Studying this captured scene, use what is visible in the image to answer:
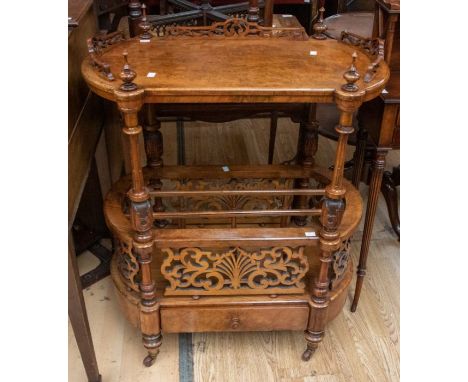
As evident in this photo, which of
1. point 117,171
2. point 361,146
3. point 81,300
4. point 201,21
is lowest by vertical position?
point 117,171

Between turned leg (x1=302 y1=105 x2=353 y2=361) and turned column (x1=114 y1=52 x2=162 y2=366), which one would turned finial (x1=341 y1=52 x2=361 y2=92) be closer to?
turned leg (x1=302 y1=105 x2=353 y2=361)

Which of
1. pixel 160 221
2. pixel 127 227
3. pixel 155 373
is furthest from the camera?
pixel 160 221

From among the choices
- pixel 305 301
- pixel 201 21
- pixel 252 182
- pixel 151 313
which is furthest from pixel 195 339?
pixel 201 21

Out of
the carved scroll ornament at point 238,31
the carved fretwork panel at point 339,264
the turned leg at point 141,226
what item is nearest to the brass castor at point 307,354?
the carved fretwork panel at point 339,264

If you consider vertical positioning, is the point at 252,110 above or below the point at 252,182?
above

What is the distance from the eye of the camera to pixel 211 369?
1.38m

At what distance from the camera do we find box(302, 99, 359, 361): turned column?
106 cm

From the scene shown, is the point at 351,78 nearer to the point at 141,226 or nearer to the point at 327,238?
the point at 327,238

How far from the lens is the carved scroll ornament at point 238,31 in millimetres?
1339

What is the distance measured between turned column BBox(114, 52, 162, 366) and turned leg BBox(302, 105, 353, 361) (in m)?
0.40

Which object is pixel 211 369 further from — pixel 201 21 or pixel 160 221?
pixel 201 21

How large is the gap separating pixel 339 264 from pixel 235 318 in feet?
0.98

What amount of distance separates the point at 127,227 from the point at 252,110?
2.17ft

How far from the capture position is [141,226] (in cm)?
117
